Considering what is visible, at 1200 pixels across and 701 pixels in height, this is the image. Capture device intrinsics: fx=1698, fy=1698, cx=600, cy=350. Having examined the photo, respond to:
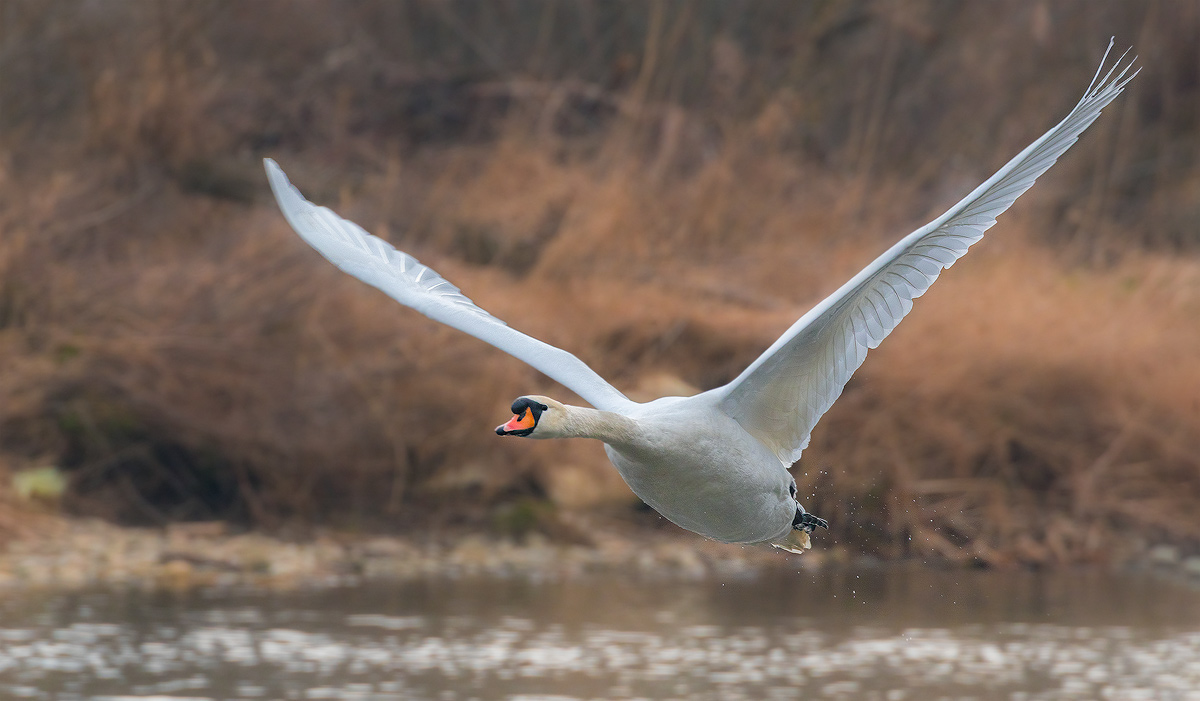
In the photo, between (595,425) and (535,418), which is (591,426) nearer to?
(595,425)

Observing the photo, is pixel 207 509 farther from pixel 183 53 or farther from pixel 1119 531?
pixel 1119 531

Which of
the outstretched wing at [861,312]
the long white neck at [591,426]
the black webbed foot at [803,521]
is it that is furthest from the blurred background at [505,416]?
the long white neck at [591,426]

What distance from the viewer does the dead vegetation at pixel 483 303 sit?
14812 millimetres

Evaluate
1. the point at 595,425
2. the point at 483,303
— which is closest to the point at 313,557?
the point at 483,303

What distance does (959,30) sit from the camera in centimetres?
2356

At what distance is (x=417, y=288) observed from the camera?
284 inches

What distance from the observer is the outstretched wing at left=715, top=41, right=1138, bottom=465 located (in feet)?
19.2

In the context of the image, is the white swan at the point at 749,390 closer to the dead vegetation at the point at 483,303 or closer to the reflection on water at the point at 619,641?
the reflection on water at the point at 619,641

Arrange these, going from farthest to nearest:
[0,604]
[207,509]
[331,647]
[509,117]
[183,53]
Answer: [509,117]
[183,53]
[207,509]
[0,604]
[331,647]

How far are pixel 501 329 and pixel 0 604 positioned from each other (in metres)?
7.19

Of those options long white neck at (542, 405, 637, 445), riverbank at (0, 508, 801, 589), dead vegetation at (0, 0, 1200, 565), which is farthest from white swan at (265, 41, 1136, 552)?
dead vegetation at (0, 0, 1200, 565)

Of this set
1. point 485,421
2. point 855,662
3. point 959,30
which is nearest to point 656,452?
point 855,662

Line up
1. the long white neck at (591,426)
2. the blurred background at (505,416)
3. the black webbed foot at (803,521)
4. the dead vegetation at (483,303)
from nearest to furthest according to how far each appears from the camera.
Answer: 1. the long white neck at (591,426)
2. the black webbed foot at (803,521)
3. the blurred background at (505,416)
4. the dead vegetation at (483,303)

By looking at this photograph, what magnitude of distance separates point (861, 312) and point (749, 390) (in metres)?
0.53
